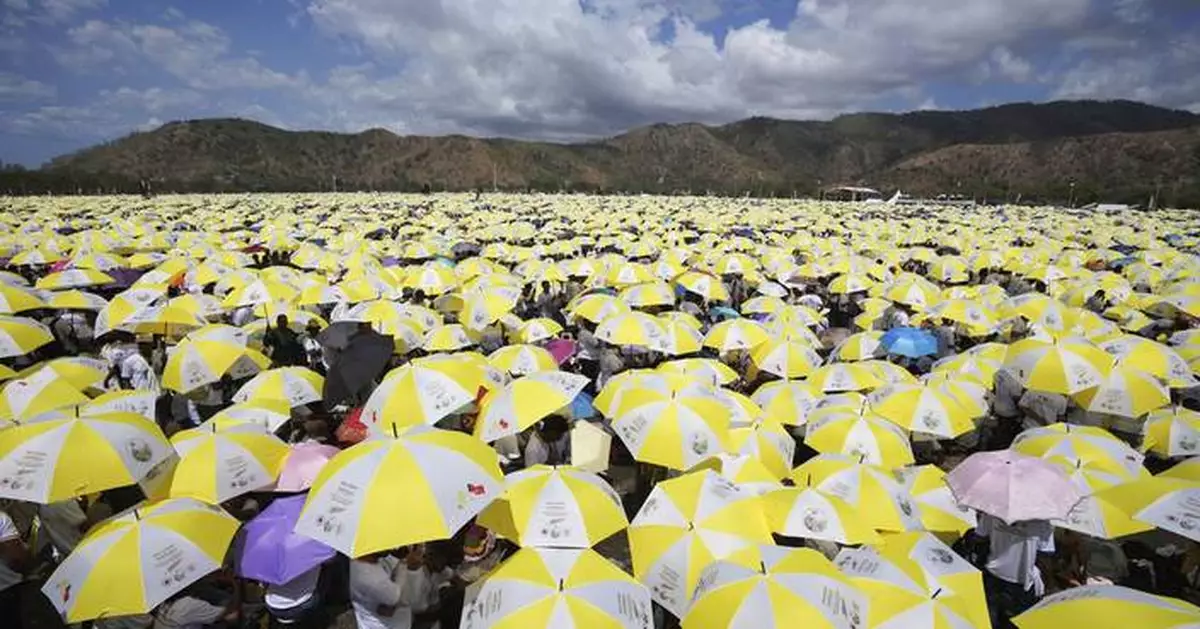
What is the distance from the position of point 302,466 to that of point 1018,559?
5653 mm

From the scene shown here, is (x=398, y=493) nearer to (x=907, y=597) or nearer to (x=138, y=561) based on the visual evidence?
(x=138, y=561)

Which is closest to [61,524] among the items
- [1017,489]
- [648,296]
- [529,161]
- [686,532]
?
[686,532]

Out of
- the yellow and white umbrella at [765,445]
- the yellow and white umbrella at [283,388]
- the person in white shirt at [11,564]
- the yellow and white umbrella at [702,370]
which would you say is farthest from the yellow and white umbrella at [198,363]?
the yellow and white umbrella at [765,445]

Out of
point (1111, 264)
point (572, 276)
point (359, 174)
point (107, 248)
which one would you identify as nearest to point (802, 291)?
point (572, 276)

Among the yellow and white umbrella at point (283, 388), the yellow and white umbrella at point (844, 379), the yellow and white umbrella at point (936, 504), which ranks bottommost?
the yellow and white umbrella at point (936, 504)

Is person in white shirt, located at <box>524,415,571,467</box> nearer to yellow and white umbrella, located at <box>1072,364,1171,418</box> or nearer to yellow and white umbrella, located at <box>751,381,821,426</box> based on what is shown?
yellow and white umbrella, located at <box>751,381,821,426</box>

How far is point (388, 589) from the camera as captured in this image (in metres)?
4.20

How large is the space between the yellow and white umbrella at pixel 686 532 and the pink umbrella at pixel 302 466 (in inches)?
105

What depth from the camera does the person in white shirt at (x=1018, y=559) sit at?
4.80 m

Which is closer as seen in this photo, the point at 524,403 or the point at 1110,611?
the point at 1110,611

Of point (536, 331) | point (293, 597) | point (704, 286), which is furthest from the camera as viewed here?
point (704, 286)

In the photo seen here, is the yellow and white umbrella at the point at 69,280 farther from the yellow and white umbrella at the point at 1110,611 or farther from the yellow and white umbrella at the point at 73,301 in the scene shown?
the yellow and white umbrella at the point at 1110,611

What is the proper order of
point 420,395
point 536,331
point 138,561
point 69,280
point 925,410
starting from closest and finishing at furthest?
1. point 138,561
2. point 420,395
3. point 925,410
4. point 536,331
5. point 69,280

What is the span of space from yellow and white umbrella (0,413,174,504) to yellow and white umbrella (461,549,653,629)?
284cm
